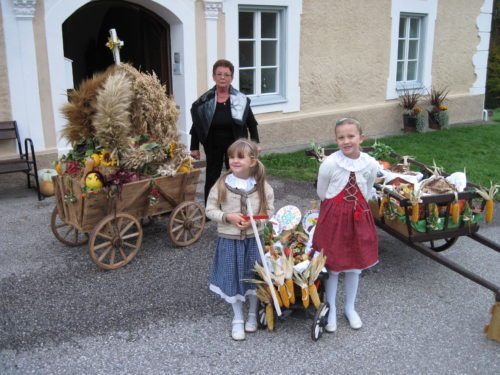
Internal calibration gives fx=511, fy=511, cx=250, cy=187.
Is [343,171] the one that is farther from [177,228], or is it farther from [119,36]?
[119,36]

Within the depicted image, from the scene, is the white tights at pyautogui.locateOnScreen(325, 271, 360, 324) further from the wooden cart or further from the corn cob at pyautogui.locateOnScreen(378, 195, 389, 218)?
the wooden cart

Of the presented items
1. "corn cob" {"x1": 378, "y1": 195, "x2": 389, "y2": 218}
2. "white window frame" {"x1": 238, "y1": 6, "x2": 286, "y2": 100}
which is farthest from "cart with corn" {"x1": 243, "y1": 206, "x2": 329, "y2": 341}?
"white window frame" {"x1": 238, "y1": 6, "x2": 286, "y2": 100}

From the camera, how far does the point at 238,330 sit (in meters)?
3.31

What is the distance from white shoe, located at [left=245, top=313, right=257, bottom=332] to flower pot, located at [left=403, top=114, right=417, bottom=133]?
846cm

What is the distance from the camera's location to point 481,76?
497 inches

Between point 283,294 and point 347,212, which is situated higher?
point 347,212

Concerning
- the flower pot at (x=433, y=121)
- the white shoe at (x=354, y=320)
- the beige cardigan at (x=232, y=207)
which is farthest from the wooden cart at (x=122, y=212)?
the flower pot at (x=433, y=121)

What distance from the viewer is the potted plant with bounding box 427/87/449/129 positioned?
11312mm

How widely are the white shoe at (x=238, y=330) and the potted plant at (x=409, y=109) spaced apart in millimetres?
8564

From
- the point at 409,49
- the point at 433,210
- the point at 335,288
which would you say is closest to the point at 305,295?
the point at 335,288

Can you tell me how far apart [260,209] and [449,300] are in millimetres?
1713

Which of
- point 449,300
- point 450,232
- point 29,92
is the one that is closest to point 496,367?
point 449,300

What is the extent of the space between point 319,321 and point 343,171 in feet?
3.18

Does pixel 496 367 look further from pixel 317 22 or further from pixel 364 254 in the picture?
pixel 317 22
